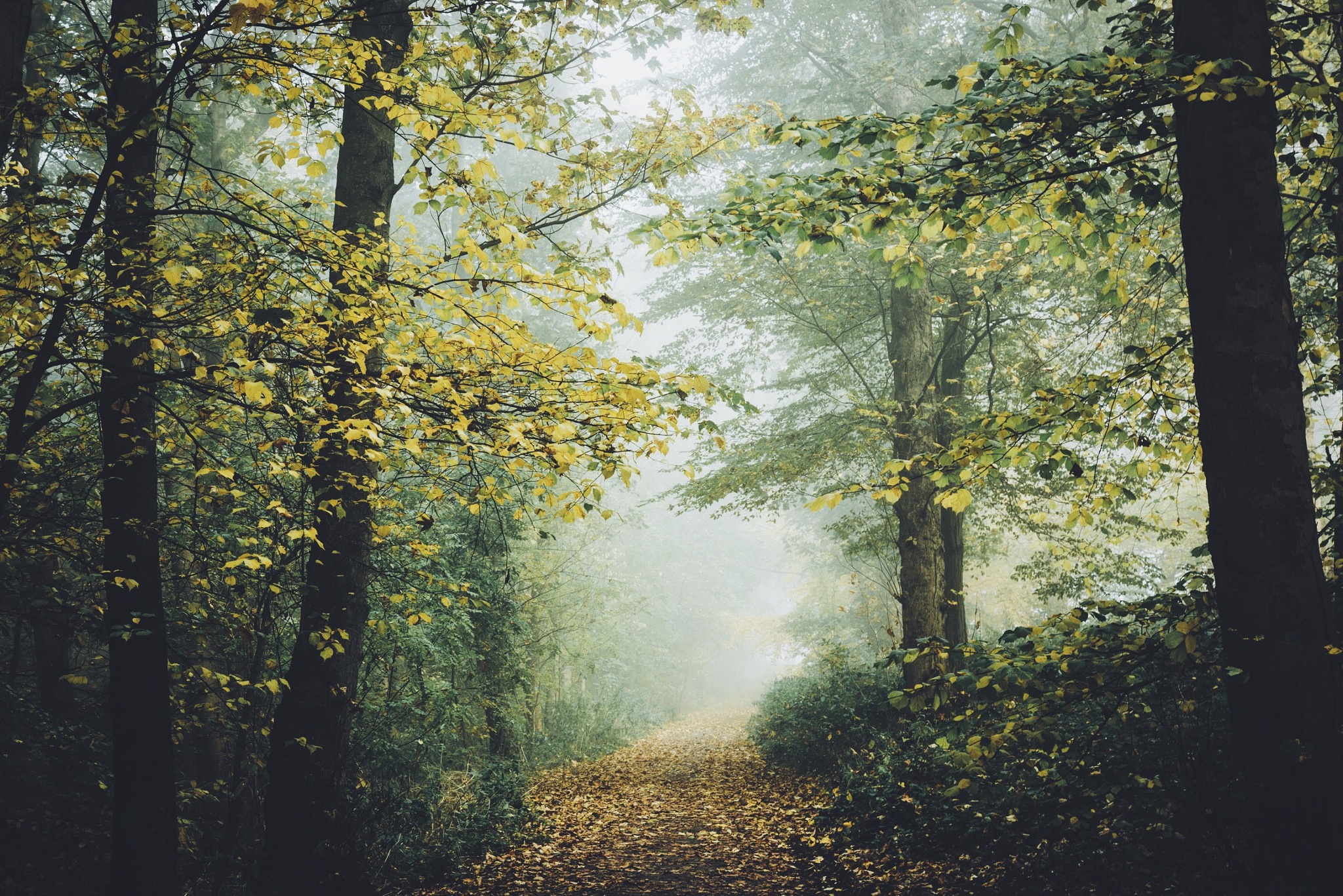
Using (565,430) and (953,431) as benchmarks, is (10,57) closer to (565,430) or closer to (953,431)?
(565,430)

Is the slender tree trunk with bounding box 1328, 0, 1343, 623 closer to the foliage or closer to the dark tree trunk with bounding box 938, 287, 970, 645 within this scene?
the foliage

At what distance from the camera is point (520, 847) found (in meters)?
7.30

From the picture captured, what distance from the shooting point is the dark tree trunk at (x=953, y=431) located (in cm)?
1000

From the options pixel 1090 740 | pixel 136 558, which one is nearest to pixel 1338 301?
pixel 1090 740

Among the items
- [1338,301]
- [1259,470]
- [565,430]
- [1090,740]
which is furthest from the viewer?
[1338,301]

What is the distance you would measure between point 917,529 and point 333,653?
281 inches

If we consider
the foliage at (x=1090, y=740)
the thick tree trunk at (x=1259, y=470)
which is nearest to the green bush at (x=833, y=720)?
the foliage at (x=1090, y=740)

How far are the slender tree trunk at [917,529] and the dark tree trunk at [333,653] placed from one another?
6177mm

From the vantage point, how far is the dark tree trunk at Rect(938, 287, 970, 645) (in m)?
10.0

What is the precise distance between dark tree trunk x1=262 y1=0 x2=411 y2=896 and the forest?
1.4 inches

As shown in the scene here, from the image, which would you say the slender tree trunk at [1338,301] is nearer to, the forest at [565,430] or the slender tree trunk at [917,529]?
the forest at [565,430]

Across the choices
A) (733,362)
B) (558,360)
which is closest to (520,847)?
(558,360)

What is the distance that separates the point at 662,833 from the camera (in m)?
7.82

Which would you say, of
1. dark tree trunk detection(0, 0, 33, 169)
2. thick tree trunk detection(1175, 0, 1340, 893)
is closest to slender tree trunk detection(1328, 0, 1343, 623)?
thick tree trunk detection(1175, 0, 1340, 893)
